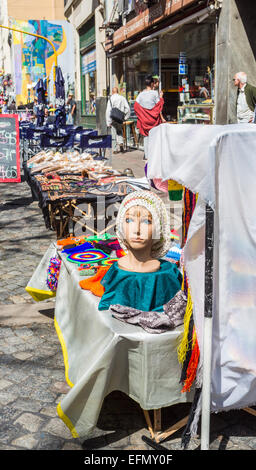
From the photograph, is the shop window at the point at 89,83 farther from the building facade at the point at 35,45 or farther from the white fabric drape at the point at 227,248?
the white fabric drape at the point at 227,248

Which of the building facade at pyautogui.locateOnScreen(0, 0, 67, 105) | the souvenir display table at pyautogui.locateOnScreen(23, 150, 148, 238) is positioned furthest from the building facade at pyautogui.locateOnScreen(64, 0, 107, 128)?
the souvenir display table at pyautogui.locateOnScreen(23, 150, 148, 238)

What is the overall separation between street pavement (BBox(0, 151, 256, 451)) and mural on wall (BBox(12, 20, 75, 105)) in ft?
107

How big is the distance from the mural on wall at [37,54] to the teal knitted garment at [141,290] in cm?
3388

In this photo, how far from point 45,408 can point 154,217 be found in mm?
1465

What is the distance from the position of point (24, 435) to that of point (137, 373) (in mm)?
807

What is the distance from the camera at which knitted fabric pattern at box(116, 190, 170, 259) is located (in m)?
3.30

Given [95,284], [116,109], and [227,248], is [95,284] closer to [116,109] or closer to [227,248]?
[227,248]

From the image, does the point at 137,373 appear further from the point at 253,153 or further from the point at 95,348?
the point at 253,153

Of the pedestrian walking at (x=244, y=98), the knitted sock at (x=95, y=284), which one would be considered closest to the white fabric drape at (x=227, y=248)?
the knitted sock at (x=95, y=284)

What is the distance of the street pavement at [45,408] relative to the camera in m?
3.06

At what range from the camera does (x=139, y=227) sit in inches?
129

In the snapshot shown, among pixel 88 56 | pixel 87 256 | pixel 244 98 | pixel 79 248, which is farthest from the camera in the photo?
pixel 88 56

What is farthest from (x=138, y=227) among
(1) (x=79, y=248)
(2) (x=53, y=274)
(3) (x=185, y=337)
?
(2) (x=53, y=274)

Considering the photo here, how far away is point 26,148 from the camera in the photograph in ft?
52.2
